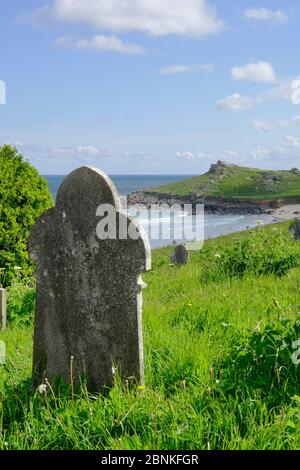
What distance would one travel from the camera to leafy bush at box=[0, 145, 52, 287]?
12.4m

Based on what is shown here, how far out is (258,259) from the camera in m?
9.98

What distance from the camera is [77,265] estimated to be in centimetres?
498

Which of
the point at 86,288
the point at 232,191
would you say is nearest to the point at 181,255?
the point at 86,288

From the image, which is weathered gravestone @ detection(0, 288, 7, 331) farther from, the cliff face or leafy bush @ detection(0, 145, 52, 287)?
the cliff face

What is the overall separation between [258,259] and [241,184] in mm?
134255

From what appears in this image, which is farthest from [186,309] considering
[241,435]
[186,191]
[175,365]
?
Answer: [186,191]

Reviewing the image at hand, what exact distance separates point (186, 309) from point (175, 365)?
2.12 metres

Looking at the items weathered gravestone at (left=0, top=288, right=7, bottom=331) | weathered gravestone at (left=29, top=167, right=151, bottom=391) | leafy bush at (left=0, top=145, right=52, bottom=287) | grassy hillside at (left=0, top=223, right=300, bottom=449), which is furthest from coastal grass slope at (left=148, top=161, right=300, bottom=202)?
weathered gravestone at (left=29, top=167, right=151, bottom=391)

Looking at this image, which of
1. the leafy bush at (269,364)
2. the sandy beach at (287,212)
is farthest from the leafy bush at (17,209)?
the sandy beach at (287,212)

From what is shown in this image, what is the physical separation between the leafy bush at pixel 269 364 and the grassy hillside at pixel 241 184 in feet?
389

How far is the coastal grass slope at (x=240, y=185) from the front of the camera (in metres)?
131

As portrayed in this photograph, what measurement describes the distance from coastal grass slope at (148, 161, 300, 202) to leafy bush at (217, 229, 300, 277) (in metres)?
111

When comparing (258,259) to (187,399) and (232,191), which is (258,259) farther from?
(232,191)

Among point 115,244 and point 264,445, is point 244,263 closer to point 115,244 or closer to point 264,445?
point 115,244
